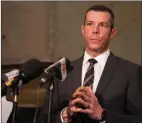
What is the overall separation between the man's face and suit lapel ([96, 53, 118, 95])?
61mm

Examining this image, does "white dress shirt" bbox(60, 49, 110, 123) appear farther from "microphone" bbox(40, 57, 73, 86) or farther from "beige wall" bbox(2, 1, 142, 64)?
"beige wall" bbox(2, 1, 142, 64)

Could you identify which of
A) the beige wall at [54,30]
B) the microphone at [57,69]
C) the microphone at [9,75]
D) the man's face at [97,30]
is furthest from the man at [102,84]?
the beige wall at [54,30]

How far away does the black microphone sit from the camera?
900 millimetres

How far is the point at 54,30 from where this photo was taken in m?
2.04

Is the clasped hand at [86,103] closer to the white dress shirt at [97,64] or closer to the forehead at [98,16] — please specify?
the white dress shirt at [97,64]

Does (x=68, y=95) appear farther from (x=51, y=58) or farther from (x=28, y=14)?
(x=28, y=14)

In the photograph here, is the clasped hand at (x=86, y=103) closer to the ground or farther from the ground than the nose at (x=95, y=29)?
closer to the ground

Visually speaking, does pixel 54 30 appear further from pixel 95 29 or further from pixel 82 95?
pixel 82 95

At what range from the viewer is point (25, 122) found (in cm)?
189

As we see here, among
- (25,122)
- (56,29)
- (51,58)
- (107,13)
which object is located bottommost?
(25,122)

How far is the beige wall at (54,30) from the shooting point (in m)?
1.97

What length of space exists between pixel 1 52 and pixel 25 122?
500 millimetres

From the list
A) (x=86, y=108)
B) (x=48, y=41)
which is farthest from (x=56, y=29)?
(x=86, y=108)

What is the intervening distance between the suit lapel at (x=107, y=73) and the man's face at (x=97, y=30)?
6 centimetres
